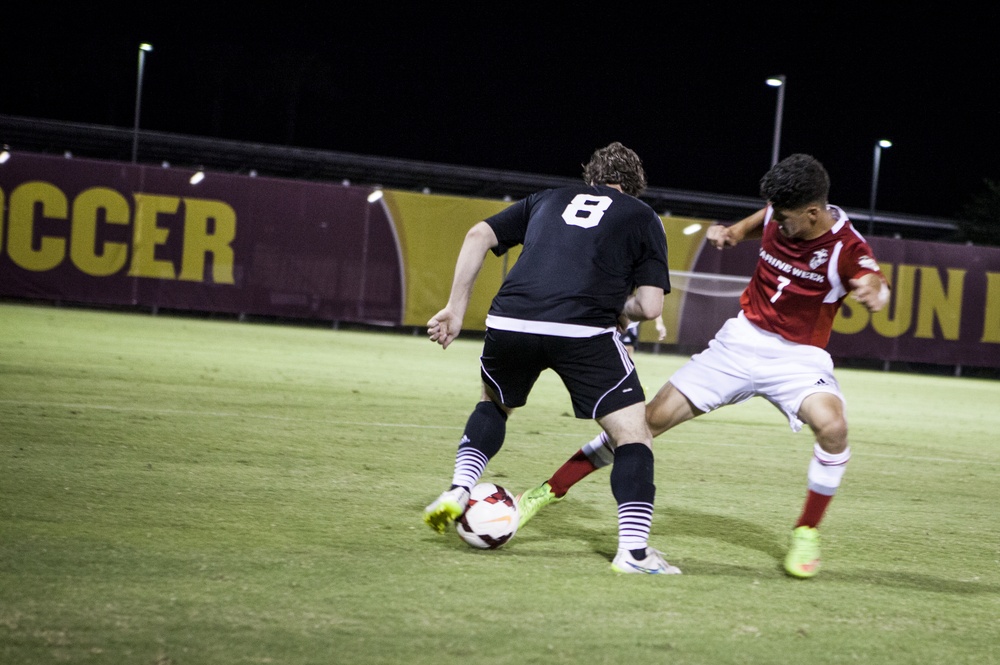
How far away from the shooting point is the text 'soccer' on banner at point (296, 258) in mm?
22438

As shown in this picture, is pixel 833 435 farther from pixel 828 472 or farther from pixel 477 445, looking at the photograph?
pixel 477 445

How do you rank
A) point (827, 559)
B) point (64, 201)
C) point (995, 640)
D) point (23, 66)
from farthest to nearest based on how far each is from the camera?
point (23, 66) < point (64, 201) < point (827, 559) < point (995, 640)

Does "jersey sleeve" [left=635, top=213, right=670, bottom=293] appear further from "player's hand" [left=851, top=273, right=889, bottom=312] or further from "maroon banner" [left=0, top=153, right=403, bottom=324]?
"maroon banner" [left=0, top=153, right=403, bottom=324]

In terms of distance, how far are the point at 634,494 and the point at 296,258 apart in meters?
19.7

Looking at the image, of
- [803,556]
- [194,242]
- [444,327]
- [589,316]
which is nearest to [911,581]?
[803,556]

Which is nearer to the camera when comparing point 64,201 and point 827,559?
point 827,559

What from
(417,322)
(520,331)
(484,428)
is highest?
(520,331)

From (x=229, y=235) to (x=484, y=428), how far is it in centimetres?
1946

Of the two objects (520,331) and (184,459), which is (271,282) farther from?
(520,331)

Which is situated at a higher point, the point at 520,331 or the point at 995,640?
the point at 520,331

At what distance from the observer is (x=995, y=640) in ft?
13.1

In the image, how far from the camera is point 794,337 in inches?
207

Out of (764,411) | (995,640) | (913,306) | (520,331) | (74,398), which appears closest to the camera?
(995,640)

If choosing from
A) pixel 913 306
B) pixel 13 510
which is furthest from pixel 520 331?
pixel 913 306
